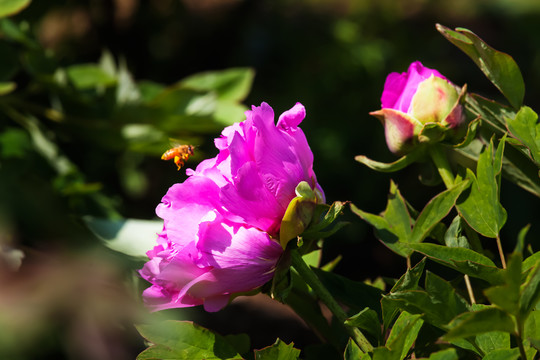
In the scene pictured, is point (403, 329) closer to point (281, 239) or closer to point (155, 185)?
point (281, 239)

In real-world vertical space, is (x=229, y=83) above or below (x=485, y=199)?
below

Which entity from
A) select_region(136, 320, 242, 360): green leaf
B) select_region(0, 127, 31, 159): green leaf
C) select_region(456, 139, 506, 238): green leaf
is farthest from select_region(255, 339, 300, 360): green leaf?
select_region(0, 127, 31, 159): green leaf

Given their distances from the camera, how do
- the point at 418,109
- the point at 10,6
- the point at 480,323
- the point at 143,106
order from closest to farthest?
the point at 480,323, the point at 418,109, the point at 10,6, the point at 143,106

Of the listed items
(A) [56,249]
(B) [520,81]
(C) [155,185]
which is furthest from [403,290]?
(C) [155,185]

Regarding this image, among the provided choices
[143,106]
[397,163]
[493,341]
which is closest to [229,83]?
[143,106]

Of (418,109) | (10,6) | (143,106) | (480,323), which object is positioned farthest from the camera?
(143,106)

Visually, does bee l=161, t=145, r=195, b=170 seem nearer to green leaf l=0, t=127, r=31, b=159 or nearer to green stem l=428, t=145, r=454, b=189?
green stem l=428, t=145, r=454, b=189

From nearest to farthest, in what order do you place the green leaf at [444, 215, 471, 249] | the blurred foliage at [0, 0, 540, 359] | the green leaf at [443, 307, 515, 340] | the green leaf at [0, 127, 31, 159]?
the green leaf at [443, 307, 515, 340] < the green leaf at [444, 215, 471, 249] < the blurred foliage at [0, 0, 540, 359] < the green leaf at [0, 127, 31, 159]

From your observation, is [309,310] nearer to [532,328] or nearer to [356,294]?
[356,294]
